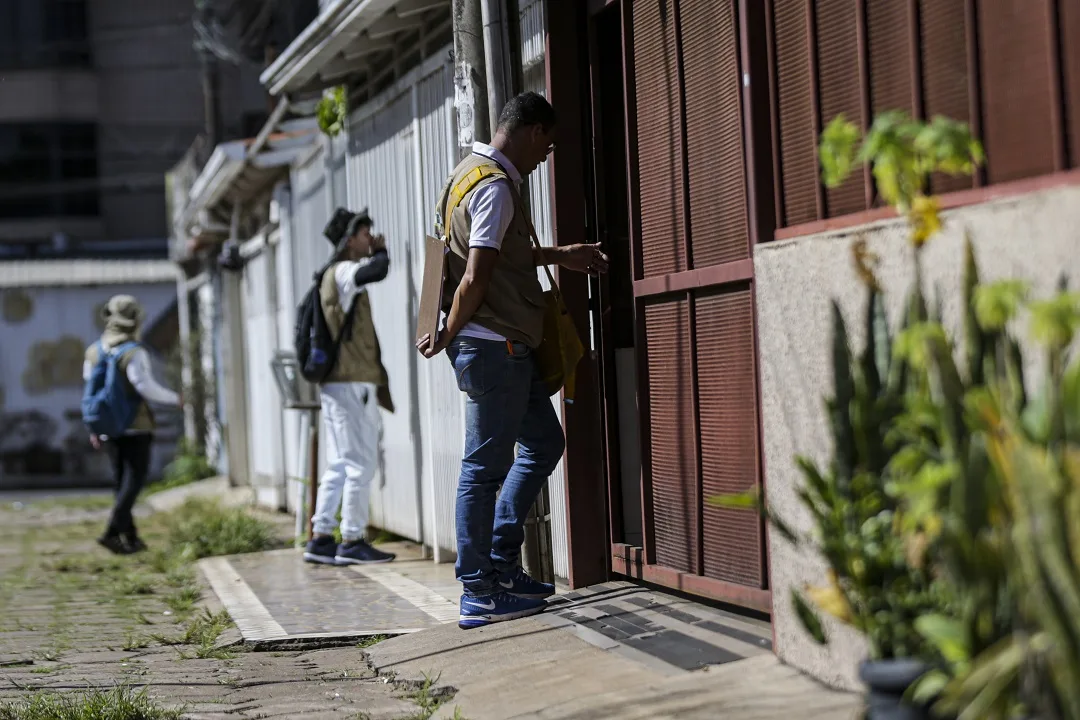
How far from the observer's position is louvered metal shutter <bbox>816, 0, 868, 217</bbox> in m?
4.22

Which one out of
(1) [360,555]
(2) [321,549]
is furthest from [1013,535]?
(2) [321,549]

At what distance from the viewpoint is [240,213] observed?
16.7 meters

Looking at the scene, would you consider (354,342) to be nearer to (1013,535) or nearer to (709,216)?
(709,216)

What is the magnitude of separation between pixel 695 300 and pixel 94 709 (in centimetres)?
260

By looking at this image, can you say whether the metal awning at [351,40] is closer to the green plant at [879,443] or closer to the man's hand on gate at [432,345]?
the man's hand on gate at [432,345]

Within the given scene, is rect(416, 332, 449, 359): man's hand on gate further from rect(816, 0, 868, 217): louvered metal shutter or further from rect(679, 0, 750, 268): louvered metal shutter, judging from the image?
rect(816, 0, 868, 217): louvered metal shutter

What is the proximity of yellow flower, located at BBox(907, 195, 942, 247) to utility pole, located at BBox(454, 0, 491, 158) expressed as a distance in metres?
3.21

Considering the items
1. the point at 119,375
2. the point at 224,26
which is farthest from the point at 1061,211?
the point at 224,26

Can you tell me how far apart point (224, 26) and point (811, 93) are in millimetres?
18273

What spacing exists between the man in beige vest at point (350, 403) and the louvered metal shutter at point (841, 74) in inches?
177

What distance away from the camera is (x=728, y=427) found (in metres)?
5.30

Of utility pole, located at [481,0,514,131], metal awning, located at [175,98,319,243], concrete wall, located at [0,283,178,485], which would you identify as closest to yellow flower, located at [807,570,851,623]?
utility pole, located at [481,0,514,131]

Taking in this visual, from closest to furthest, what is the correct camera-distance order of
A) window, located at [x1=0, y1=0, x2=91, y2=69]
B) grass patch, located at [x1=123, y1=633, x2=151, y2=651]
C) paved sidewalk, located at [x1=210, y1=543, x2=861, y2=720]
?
paved sidewalk, located at [x1=210, y1=543, x2=861, y2=720] < grass patch, located at [x1=123, y1=633, x2=151, y2=651] < window, located at [x1=0, y1=0, x2=91, y2=69]

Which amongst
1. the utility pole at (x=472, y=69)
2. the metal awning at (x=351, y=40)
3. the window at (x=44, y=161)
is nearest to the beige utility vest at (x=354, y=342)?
the metal awning at (x=351, y=40)
